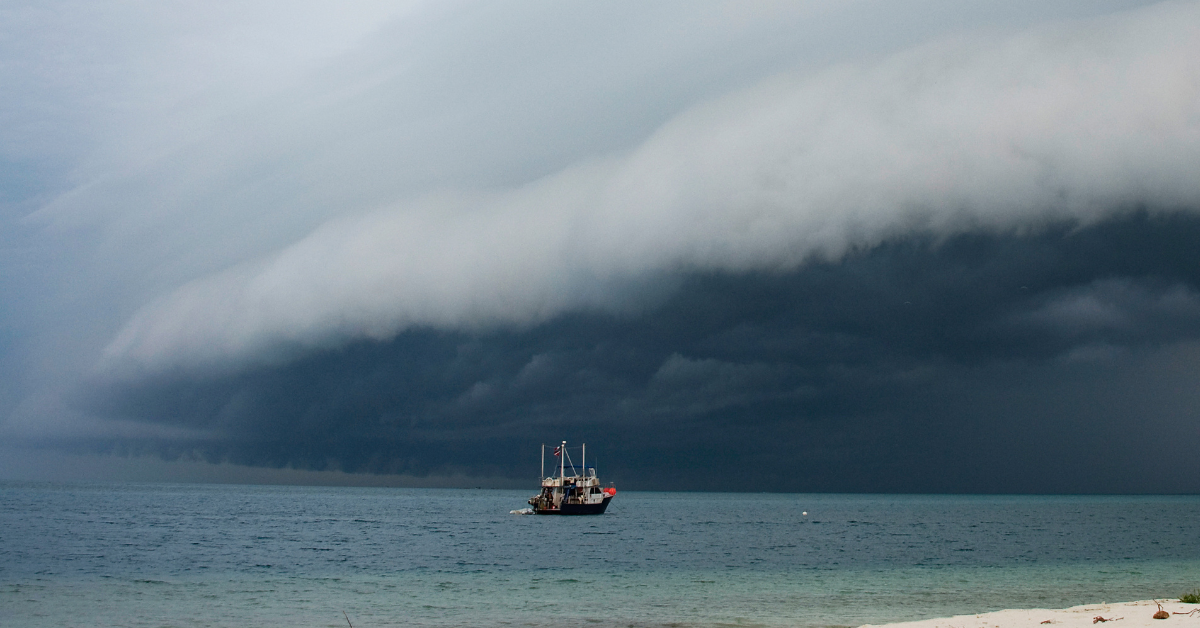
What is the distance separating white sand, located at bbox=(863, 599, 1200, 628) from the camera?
25797 mm

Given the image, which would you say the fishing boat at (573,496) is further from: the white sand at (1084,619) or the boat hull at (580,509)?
the white sand at (1084,619)

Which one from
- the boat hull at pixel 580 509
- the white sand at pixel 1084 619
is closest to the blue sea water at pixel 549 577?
the white sand at pixel 1084 619

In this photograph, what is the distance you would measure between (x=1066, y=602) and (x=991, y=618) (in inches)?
652

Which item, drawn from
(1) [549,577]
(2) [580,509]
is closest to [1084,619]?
(1) [549,577]

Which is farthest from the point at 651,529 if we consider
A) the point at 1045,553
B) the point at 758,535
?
the point at 1045,553

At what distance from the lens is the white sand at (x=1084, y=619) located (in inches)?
1016

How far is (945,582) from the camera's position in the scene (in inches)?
2201

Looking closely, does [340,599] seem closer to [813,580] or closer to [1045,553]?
[813,580]

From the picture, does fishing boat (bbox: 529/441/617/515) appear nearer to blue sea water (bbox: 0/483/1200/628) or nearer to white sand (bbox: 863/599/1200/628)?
→ blue sea water (bbox: 0/483/1200/628)

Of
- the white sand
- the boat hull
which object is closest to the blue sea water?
the white sand

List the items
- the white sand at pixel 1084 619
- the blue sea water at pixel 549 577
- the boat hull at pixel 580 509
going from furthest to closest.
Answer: the boat hull at pixel 580 509 → the blue sea water at pixel 549 577 → the white sand at pixel 1084 619

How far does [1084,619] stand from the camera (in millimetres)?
28594

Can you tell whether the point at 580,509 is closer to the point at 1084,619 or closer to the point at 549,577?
the point at 549,577

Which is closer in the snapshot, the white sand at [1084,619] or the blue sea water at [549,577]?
the white sand at [1084,619]
